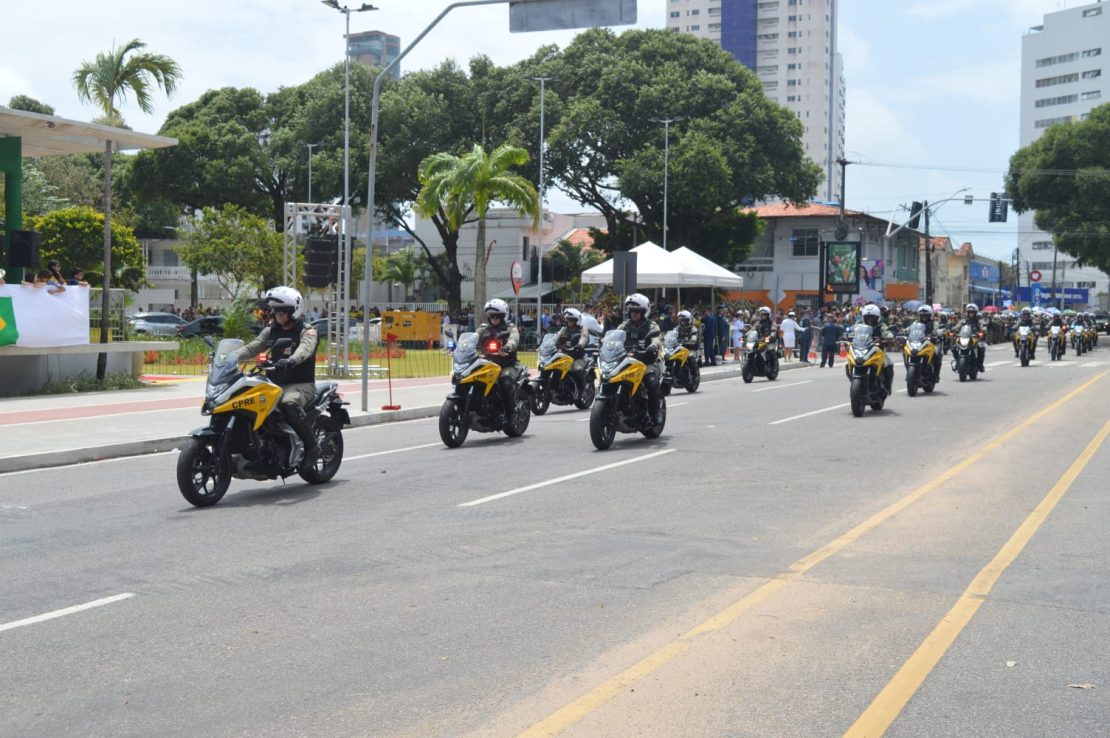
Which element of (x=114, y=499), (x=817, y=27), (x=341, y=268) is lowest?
(x=114, y=499)

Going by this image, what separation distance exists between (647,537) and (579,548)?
25.8 inches

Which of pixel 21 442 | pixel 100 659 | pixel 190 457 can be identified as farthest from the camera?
pixel 21 442

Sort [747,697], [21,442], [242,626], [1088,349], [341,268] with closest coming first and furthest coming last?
[747,697] → [242,626] → [21,442] → [341,268] → [1088,349]

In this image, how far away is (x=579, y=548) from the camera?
841 centimetres

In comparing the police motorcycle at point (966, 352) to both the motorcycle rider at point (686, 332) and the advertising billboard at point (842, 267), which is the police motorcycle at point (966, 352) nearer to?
the motorcycle rider at point (686, 332)

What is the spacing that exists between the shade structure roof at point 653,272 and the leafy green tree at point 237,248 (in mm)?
22663

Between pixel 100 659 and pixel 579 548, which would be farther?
Result: pixel 579 548

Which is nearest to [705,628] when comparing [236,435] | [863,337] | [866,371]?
[236,435]

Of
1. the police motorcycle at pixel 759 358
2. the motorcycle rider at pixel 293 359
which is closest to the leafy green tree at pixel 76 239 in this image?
the police motorcycle at pixel 759 358

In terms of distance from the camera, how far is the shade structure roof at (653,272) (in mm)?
35531

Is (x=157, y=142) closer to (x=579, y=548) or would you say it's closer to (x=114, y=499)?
(x=114, y=499)

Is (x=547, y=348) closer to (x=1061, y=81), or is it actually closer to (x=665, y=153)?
(x=665, y=153)

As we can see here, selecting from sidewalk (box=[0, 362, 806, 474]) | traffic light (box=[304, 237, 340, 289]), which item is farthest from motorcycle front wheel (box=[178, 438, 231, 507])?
traffic light (box=[304, 237, 340, 289])

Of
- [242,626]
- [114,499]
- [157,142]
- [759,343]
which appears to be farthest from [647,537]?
[759,343]
